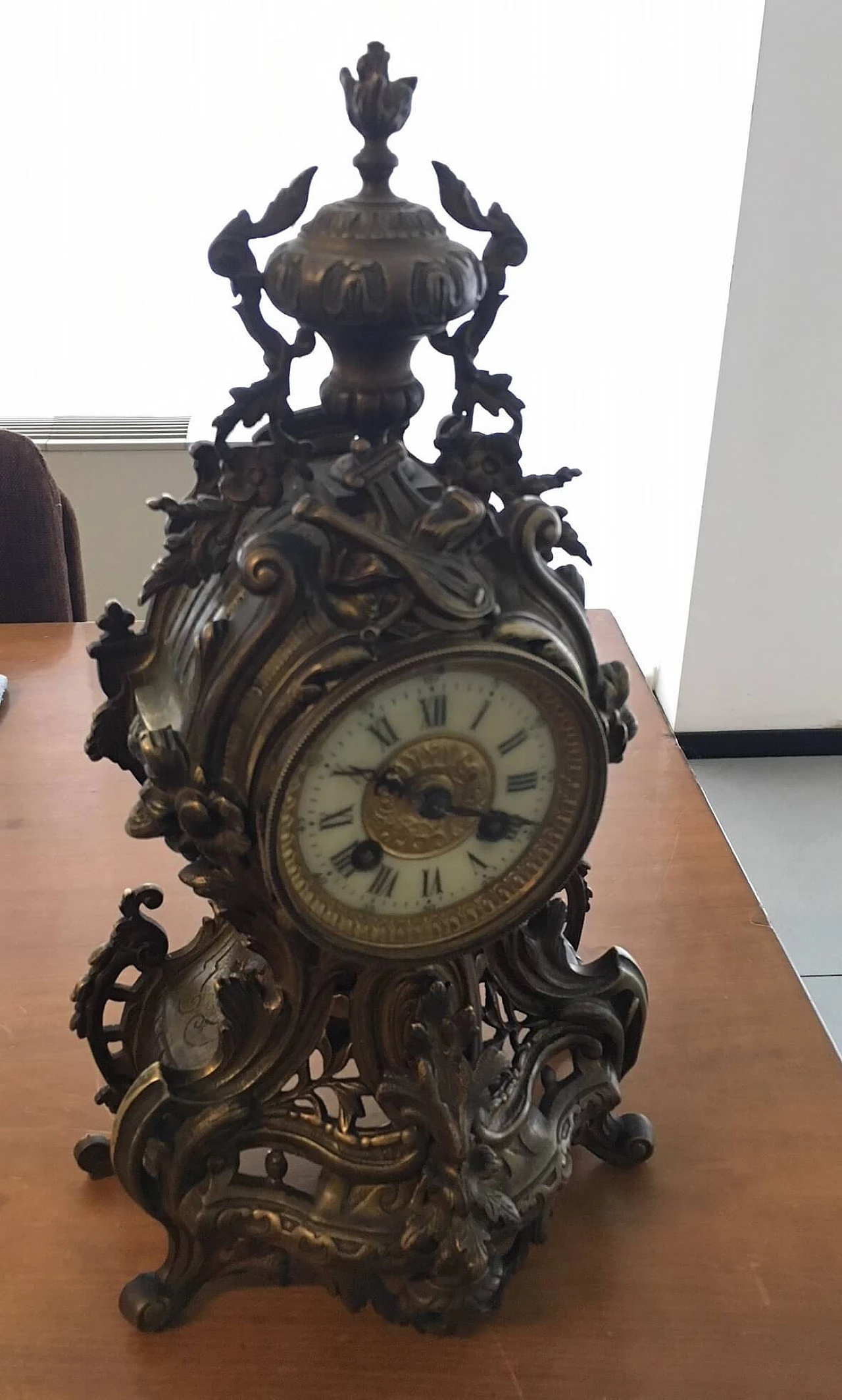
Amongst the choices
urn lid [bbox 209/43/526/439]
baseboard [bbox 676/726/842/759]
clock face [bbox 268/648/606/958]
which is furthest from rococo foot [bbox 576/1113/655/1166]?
baseboard [bbox 676/726/842/759]

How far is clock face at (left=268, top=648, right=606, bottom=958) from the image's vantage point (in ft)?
1.94

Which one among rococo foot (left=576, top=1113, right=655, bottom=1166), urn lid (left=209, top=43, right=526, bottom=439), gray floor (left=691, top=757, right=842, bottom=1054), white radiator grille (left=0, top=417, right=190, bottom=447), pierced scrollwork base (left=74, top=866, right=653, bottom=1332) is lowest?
gray floor (left=691, top=757, right=842, bottom=1054)

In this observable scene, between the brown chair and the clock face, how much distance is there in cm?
106

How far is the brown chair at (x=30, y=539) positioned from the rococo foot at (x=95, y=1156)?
3.03 ft

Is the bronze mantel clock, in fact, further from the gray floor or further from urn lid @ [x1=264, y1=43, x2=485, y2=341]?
the gray floor

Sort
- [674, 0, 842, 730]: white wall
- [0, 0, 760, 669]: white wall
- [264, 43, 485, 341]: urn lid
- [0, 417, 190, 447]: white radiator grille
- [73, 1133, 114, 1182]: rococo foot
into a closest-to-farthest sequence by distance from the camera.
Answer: [264, 43, 485, 341]: urn lid, [73, 1133, 114, 1182]: rococo foot, [674, 0, 842, 730]: white wall, [0, 0, 760, 669]: white wall, [0, 417, 190, 447]: white radiator grille

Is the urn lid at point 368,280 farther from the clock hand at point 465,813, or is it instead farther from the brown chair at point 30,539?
the brown chair at point 30,539

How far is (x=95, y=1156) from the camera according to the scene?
2.59ft

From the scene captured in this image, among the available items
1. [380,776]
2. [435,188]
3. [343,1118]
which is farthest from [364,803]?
[435,188]

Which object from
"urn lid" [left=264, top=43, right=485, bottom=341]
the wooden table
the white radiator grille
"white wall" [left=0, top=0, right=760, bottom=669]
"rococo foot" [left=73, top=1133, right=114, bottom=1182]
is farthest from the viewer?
the white radiator grille

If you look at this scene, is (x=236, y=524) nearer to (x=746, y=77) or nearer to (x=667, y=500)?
(x=746, y=77)

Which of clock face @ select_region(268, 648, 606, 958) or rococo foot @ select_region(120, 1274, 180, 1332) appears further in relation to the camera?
rococo foot @ select_region(120, 1274, 180, 1332)

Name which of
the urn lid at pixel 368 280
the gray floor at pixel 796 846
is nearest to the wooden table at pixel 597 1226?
the urn lid at pixel 368 280

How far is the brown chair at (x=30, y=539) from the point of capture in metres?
1.52
